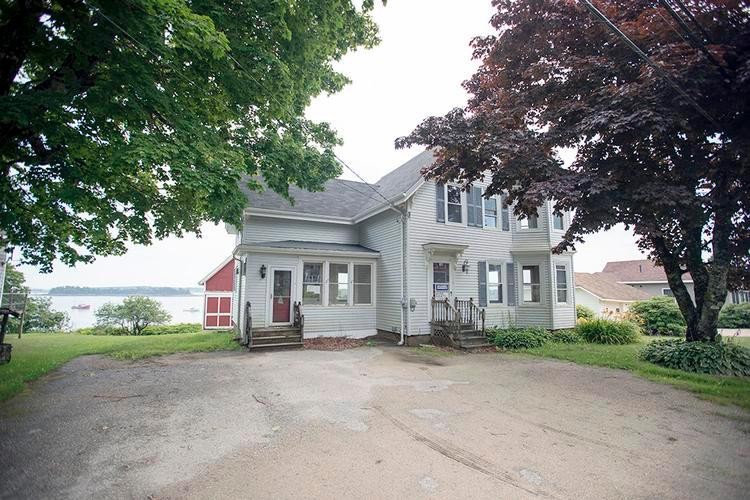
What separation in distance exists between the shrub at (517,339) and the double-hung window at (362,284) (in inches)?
183

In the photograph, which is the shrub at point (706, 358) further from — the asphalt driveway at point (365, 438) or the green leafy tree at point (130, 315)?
the green leafy tree at point (130, 315)

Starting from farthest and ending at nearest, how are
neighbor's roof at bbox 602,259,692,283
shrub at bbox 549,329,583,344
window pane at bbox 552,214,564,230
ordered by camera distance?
neighbor's roof at bbox 602,259,692,283 → window pane at bbox 552,214,564,230 → shrub at bbox 549,329,583,344

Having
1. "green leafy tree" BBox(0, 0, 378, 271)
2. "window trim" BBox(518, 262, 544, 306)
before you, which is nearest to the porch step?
"green leafy tree" BBox(0, 0, 378, 271)

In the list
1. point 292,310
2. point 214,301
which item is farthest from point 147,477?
point 214,301

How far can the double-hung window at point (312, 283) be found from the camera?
1238cm

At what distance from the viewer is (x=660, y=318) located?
16.3m

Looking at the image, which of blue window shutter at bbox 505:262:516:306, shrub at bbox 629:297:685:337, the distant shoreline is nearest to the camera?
blue window shutter at bbox 505:262:516:306

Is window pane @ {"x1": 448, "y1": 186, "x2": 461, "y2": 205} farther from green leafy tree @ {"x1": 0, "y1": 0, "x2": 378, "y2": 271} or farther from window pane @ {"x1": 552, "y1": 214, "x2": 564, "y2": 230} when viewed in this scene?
green leafy tree @ {"x1": 0, "y1": 0, "x2": 378, "y2": 271}

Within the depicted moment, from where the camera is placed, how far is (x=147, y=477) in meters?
3.30

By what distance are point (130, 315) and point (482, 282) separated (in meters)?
20.6

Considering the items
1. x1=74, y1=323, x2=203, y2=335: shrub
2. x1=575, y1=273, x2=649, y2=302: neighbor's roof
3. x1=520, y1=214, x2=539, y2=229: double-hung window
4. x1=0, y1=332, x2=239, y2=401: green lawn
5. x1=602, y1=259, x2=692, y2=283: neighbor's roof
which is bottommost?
x1=74, y1=323, x2=203, y2=335: shrub

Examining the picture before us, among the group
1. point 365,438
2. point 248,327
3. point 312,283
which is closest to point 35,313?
point 248,327

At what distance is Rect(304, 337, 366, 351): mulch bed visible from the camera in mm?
10820

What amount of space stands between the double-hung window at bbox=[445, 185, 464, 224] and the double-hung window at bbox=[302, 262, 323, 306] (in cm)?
523
